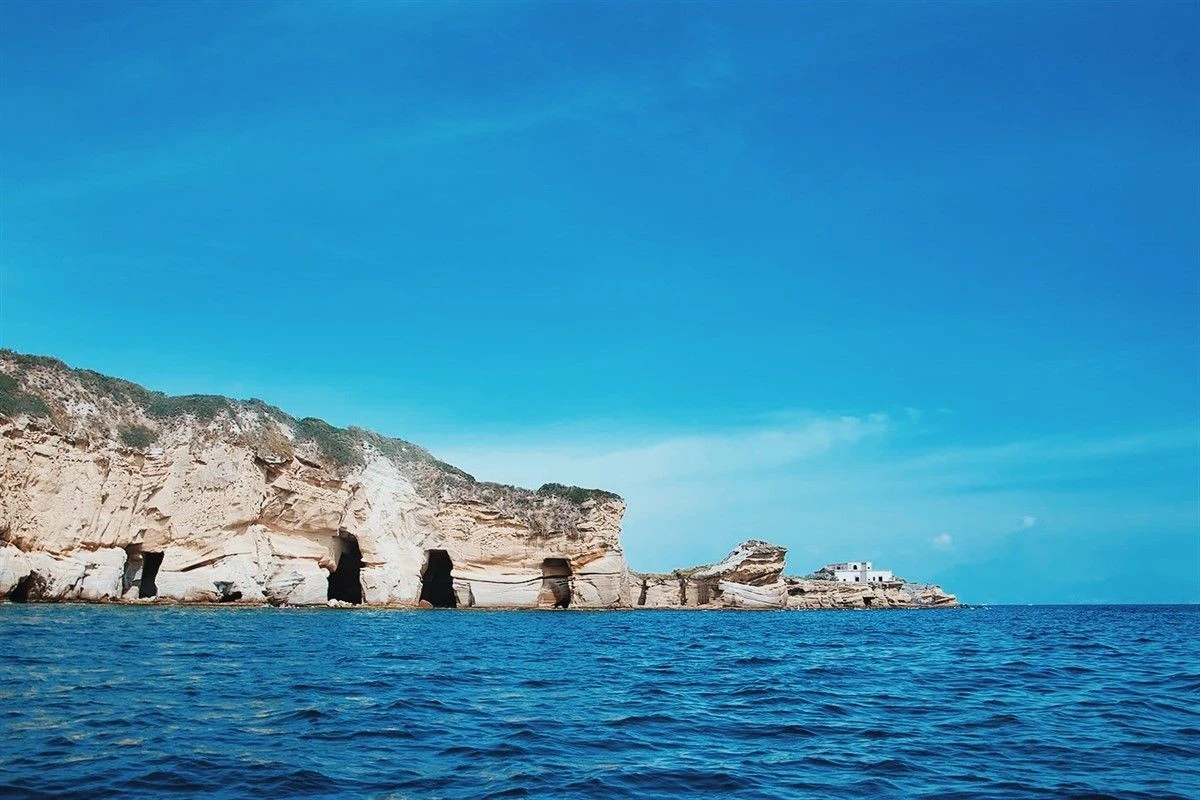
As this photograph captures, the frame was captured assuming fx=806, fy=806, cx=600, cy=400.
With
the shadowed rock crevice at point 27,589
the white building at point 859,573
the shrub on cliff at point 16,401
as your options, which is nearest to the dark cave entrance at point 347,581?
the shadowed rock crevice at point 27,589

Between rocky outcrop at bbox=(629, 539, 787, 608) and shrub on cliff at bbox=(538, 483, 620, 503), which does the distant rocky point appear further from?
rocky outcrop at bbox=(629, 539, 787, 608)

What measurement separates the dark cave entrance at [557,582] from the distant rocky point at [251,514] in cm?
14

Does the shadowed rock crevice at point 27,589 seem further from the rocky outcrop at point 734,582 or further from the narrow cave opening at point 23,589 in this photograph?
the rocky outcrop at point 734,582

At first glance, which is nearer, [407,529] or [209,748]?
[209,748]

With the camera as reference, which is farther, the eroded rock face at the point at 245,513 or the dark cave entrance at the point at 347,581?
the dark cave entrance at the point at 347,581

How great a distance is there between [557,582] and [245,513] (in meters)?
23.4

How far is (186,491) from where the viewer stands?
4159cm

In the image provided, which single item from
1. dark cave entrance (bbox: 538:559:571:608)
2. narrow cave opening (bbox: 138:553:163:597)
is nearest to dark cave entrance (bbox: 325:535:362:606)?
narrow cave opening (bbox: 138:553:163:597)

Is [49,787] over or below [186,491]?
below

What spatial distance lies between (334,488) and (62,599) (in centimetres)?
1445

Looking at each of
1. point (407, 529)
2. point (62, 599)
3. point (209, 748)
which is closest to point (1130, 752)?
point (209, 748)

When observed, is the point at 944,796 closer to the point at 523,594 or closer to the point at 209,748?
the point at 209,748

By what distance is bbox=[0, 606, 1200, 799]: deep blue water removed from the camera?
27.1 ft

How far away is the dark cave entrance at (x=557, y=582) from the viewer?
58000 millimetres
